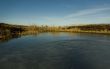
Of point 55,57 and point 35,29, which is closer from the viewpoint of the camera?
point 55,57

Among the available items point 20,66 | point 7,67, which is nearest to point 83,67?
point 20,66

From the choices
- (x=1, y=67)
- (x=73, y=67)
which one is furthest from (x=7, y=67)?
(x=73, y=67)

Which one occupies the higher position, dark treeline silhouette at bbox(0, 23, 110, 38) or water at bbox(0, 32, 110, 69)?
dark treeline silhouette at bbox(0, 23, 110, 38)

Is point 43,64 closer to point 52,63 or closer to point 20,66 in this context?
point 52,63

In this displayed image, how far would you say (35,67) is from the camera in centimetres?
1078

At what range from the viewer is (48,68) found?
1055 cm

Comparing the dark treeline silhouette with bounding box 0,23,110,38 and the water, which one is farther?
the dark treeline silhouette with bounding box 0,23,110,38

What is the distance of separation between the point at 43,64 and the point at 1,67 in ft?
9.80

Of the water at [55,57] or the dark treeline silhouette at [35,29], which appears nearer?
the water at [55,57]

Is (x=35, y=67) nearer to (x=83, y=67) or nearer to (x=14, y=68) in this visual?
(x=14, y=68)

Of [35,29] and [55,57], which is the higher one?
[35,29]

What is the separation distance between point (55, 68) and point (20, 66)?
255cm

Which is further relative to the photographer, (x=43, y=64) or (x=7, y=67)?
(x=43, y=64)

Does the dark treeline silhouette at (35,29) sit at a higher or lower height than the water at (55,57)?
higher
